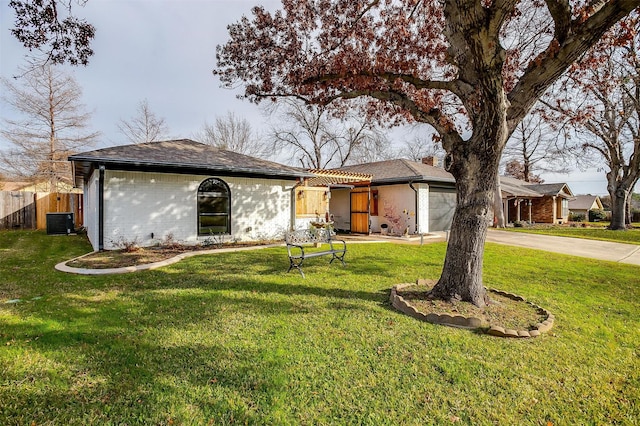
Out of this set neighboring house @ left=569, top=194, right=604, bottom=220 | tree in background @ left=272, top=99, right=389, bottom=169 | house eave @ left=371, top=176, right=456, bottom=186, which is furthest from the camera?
neighboring house @ left=569, top=194, right=604, bottom=220

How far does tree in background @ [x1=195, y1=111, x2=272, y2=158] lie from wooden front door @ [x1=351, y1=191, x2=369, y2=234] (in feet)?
60.0

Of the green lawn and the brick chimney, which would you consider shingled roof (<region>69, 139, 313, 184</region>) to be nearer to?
the green lawn

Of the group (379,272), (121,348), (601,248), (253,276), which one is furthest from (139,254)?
(601,248)

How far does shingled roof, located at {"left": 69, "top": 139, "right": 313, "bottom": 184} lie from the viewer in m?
8.84

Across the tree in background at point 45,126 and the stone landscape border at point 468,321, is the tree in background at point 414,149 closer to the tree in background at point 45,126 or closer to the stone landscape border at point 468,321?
the tree in background at point 45,126

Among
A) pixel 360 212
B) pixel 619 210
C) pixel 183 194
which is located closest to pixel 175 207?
pixel 183 194

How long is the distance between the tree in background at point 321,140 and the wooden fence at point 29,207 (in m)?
18.9

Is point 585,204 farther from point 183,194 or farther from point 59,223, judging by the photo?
point 59,223

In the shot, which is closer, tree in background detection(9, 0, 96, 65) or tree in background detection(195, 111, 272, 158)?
tree in background detection(9, 0, 96, 65)

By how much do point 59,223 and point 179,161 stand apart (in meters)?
8.92

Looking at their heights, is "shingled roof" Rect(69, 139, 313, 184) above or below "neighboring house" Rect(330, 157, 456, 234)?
above

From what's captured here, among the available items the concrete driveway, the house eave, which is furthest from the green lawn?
the house eave

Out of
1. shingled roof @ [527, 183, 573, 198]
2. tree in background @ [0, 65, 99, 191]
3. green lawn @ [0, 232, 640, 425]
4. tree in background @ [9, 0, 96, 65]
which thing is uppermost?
tree in background @ [0, 65, 99, 191]

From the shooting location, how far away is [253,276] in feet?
21.1
